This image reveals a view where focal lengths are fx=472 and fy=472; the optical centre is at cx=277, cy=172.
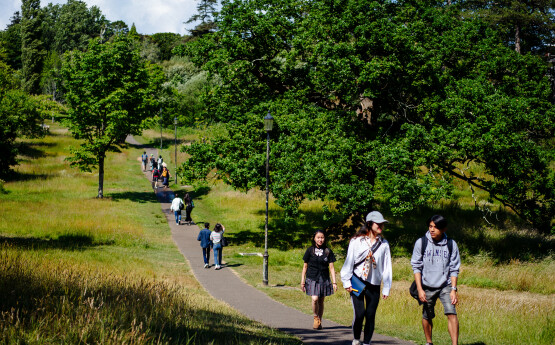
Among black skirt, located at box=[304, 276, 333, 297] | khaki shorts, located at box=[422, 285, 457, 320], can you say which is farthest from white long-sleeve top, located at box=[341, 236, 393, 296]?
black skirt, located at box=[304, 276, 333, 297]

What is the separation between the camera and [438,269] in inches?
266

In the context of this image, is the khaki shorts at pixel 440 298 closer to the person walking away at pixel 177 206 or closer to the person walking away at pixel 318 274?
the person walking away at pixel 318 274

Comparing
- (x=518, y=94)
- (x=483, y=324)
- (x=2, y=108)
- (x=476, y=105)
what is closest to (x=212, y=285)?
(x=483, y=324)

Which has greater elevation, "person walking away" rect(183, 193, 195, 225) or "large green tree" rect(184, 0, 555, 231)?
"large green tree" rect(184, 0, 555, 231)

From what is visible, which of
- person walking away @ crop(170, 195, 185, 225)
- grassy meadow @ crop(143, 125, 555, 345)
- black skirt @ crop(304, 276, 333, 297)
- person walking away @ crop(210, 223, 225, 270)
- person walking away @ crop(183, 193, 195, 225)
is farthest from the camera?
person walking away @ crop(183, 193, 195, 225)

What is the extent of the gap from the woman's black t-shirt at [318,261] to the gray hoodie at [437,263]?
2.21 m

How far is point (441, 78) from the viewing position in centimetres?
2000

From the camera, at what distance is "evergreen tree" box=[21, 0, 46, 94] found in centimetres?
7988

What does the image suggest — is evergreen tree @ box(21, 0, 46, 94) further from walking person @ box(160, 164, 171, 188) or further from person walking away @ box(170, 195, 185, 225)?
person walking away @ box(170, 195, 185, 225)

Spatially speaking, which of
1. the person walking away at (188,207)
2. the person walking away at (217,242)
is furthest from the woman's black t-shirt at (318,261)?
the person walking away at (188,207)

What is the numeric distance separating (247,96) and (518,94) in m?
12.2

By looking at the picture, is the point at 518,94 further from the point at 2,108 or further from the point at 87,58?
the point at 2,108

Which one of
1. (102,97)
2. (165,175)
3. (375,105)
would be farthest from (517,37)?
(102,97)

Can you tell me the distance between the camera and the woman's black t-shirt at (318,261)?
28.9 feet
